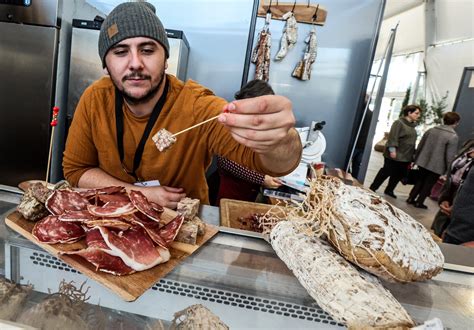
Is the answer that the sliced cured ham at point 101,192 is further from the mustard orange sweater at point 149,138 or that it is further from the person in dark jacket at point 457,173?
the person in dark jacket at point 457,173

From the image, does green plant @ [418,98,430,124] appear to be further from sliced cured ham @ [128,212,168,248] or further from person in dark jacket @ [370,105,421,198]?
sliced cured ham @ [128,212,168,248]

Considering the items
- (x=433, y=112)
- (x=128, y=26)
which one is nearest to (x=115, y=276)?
(x=128, y=26)

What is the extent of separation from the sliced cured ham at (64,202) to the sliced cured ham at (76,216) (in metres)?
0.05

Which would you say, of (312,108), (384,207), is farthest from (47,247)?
(312,108)

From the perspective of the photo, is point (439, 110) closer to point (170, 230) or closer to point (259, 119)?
point (259, 119)

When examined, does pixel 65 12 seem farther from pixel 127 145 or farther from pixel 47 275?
pixel 47 275

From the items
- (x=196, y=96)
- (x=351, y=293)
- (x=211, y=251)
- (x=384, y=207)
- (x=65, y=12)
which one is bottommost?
(x=211, y=251)

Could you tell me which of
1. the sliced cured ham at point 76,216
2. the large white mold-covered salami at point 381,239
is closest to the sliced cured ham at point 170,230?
the sliced cured ham at point 76,216

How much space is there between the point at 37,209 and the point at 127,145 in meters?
0.74

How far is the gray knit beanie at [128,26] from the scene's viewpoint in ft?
5.09

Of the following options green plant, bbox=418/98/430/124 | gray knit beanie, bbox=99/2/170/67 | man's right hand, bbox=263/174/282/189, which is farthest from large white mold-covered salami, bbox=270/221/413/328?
green plant, bbox=418/98/430/124

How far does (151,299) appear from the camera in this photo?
0.91 metres

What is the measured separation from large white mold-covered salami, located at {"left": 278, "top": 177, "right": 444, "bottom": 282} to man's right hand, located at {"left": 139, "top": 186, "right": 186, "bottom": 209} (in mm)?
771

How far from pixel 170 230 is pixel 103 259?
0.72 ft
